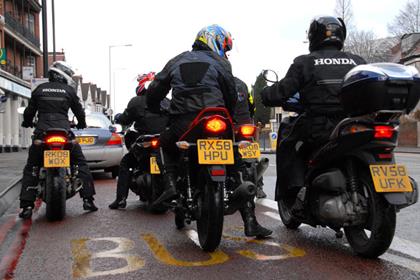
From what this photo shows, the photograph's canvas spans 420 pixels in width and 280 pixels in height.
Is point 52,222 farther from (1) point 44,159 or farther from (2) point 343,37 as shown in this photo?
(2) point 343,37

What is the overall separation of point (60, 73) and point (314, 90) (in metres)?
3.53

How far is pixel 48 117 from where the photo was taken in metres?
6.31

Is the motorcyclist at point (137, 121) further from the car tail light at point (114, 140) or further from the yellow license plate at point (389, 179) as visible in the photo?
the car tail light at point (114, 140)

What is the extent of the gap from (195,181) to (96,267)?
1.16 meters

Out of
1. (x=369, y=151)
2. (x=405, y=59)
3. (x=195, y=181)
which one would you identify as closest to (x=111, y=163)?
(x=195, y=181)

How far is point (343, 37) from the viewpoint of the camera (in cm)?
462

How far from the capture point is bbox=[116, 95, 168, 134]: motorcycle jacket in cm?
678

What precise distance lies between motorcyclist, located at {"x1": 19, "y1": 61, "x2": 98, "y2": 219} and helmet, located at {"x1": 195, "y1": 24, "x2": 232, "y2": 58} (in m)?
2.34

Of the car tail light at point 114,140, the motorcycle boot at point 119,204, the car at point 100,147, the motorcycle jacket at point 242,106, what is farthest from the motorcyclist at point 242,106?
the car tail light at point 114,140

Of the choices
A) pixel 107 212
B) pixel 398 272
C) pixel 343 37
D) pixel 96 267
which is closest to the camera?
pixel 398 272

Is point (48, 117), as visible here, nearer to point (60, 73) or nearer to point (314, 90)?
point (60, 73)

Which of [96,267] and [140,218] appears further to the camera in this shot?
[140,218]

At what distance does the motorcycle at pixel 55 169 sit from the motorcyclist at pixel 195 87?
1.57 meters

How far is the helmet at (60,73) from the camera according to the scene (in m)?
6.58
